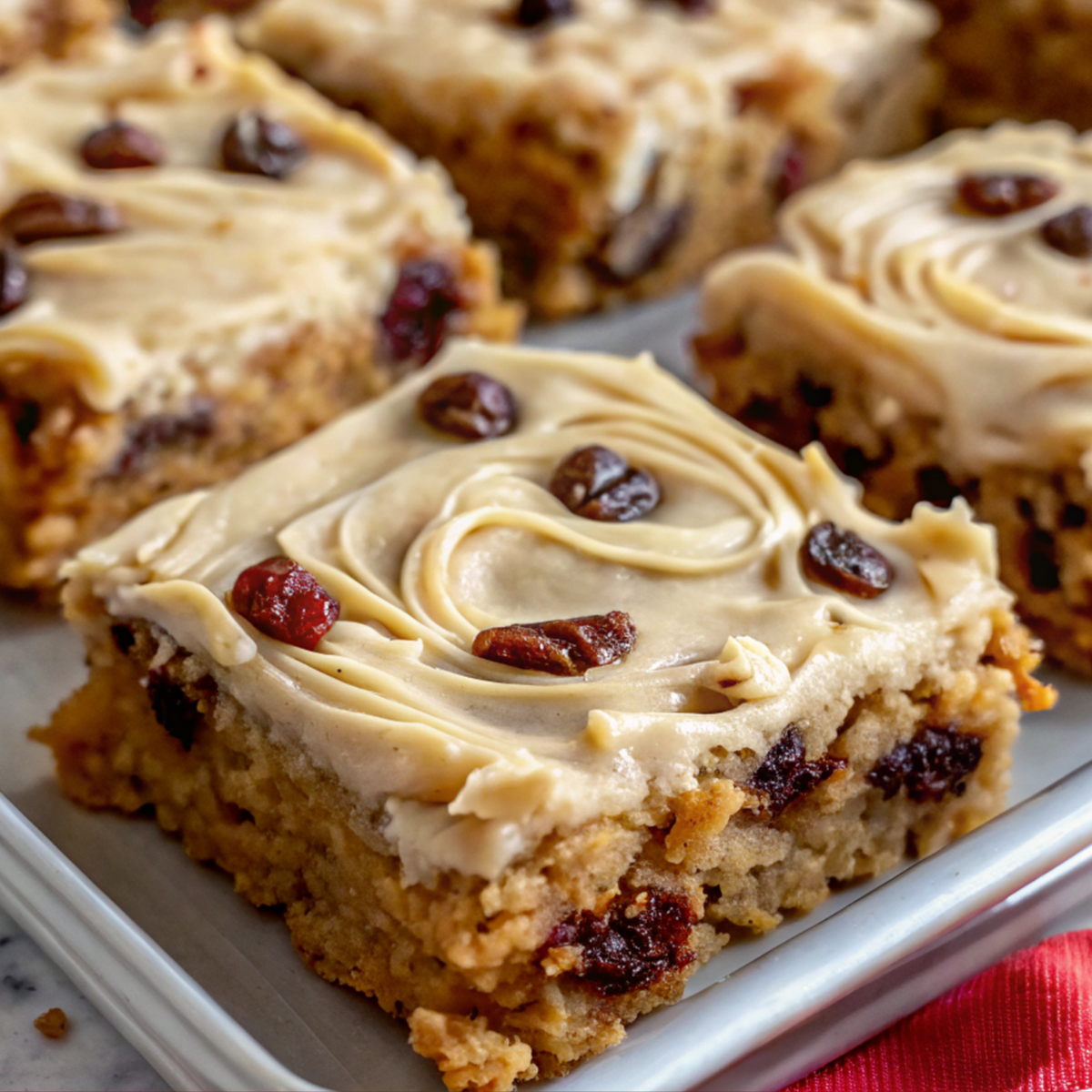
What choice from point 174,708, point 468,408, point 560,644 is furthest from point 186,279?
point 560,644

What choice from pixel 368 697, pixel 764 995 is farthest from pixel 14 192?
pixel 764 995

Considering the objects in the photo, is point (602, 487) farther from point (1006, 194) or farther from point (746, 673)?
point (1006, 194)

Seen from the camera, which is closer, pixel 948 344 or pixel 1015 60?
pixel 948 344

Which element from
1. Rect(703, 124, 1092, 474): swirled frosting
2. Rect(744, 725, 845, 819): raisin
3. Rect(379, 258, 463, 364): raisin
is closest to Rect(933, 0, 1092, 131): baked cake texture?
Rect(703, 124, 1092, 474): swirled frosting

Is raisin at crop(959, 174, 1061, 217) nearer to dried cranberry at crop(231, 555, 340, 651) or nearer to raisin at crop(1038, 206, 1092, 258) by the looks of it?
raisin at crop(1038, 206, 1092, 258)

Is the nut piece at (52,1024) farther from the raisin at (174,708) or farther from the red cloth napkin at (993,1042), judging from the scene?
the red cloth napkin at (993,1042)

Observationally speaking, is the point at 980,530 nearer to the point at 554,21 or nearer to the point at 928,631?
the point at 928,631
